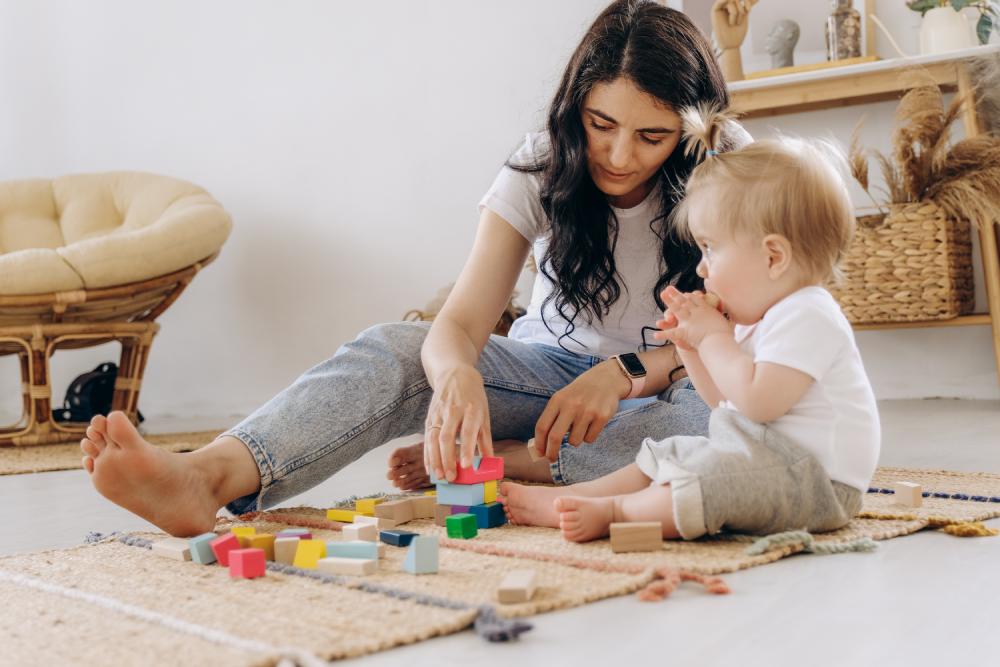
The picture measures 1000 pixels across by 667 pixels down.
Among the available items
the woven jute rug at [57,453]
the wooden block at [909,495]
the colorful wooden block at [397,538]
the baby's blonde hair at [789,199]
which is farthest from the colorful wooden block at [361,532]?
the woven jute rug at [57,453]

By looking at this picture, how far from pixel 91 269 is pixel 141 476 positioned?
5.39ft

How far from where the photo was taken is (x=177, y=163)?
3.42m

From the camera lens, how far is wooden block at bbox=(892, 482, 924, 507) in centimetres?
120

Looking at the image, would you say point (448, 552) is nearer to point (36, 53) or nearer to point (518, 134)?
point (518, 134)

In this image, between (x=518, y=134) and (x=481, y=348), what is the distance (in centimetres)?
175

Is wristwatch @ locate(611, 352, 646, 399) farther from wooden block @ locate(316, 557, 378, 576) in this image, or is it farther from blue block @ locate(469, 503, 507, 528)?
wooden block @ locate(316, 557, 378, 576)

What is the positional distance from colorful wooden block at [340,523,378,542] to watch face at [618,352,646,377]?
42 cm

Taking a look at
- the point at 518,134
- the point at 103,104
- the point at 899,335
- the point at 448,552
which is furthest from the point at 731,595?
the point at 103,104

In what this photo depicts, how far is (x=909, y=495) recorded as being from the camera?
1.20 m

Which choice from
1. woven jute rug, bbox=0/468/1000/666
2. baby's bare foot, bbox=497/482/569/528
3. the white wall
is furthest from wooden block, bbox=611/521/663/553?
the white wall

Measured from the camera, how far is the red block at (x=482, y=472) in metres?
1.11

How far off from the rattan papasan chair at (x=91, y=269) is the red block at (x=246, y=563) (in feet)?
5.93

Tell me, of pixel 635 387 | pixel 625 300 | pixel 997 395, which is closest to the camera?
pixel 635 387

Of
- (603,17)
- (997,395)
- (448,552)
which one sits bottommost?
(997,395)
